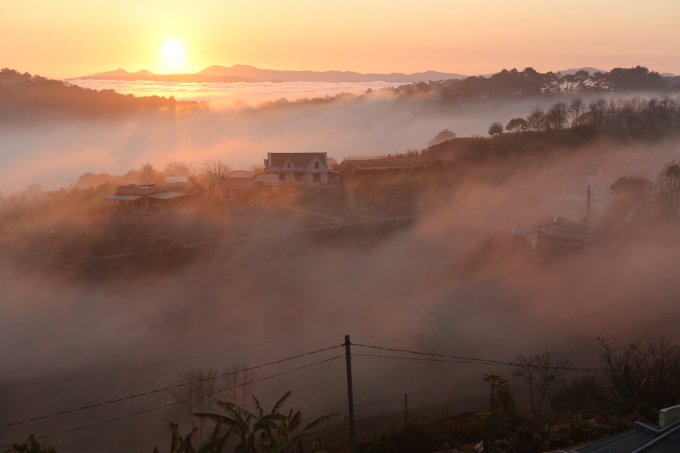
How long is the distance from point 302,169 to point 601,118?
88.9 feet

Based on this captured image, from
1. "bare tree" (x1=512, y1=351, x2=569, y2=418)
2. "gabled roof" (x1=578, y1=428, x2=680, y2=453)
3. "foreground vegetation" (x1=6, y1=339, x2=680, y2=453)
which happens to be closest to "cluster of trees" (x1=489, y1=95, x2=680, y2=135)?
"bare tree" (x1=512, y1=351, x2=569, y2=418)

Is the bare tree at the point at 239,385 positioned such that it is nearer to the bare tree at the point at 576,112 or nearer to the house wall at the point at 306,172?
the house wall at the point at 306,172

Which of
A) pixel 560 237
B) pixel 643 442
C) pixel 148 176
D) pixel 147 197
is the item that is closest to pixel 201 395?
pixel 643 442

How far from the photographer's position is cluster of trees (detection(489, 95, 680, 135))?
38.9 meters

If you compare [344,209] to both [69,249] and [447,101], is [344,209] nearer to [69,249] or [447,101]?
[69,249]

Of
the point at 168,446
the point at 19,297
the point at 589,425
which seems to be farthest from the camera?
the point at 19,297

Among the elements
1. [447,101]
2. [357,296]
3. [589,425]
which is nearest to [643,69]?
[447,101]

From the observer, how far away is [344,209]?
27781mm

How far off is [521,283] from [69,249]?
21121 mm

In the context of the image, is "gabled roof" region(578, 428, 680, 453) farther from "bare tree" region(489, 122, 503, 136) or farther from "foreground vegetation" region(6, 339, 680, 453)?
"bare tree" region(489, 122, 503, 136)

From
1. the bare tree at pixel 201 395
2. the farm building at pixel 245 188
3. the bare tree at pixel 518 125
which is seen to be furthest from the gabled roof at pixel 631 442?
the bare tree at pixel 518 125

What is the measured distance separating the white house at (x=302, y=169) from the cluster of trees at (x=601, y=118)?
1618 cm

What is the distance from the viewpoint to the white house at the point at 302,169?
31266mm

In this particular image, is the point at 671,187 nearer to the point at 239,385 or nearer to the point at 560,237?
the point at 560,237
